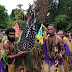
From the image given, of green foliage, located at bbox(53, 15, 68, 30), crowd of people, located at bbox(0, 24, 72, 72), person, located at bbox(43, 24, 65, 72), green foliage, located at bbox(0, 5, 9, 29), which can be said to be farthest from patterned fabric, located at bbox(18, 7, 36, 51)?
green foliage, located at bbox(0, 5, 9, 29)

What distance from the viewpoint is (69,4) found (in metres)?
30.6

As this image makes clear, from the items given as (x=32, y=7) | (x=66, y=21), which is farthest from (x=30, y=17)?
(x=66, y=21)

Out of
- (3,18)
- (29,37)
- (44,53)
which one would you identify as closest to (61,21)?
(3,18)

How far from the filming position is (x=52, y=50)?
421 cm

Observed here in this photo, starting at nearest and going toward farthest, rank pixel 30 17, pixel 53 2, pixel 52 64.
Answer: pixel 30 17, pixel 52 64, pixel 53 2

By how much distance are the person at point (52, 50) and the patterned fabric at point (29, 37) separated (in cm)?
66

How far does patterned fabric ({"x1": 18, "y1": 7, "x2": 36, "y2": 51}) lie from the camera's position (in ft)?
11.3

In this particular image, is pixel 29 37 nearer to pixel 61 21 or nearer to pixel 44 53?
pixel 44 53

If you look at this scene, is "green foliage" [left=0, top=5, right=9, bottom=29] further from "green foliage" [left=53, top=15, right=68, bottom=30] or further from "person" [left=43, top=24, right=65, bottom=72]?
"person" [left=43, top=24, right=65, bottom=72]

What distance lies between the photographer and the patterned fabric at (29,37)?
3431 mm

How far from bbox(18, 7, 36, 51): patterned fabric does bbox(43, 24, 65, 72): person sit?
658 millimetres

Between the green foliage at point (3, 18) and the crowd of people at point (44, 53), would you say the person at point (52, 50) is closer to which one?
the crowd of people at point (44, 53)

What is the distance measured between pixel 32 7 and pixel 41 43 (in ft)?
4.01

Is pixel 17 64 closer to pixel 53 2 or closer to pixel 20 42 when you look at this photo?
pixel 20 42
